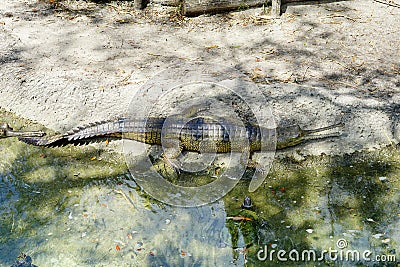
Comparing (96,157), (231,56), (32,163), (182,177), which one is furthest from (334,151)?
(32,163)

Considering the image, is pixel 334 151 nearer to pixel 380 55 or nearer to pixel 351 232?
pixel 351 232

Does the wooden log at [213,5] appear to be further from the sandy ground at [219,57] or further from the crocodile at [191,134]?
the crocodile at [191,134]

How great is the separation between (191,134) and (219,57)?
1792mm

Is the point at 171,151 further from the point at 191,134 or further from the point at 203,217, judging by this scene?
the point at 203,217

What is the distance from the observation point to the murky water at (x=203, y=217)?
4.11 m

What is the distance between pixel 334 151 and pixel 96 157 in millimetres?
2777

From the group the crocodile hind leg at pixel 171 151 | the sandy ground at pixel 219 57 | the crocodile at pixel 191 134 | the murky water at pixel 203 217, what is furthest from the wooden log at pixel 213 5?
the murky water at pixel 203 217

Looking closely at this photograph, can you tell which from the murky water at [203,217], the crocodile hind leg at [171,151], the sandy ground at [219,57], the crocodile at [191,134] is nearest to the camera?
the murky water at [203,217]

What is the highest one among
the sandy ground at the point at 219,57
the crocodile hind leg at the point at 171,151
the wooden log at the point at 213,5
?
the wooden log at the point at 213,5

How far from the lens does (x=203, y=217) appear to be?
4.54 m

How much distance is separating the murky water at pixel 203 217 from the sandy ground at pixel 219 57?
0.60 meters

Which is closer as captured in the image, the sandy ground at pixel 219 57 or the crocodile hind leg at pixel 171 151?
the crocodile hind leg at pixel 171 151

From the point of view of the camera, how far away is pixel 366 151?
5.40 meters

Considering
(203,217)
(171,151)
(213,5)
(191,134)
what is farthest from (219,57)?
(203,217)
